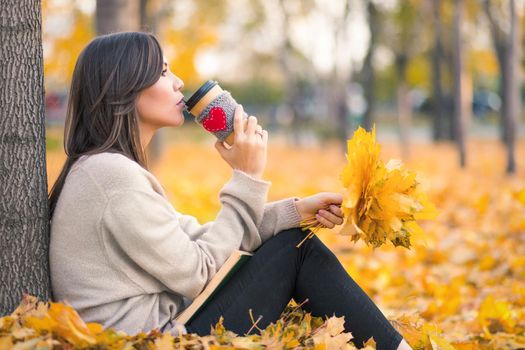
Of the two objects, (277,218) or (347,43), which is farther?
(347,43)

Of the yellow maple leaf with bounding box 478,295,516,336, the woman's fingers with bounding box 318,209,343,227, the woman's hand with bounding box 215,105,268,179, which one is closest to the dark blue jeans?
the woman's fingers with bounding box 318,209,343,227

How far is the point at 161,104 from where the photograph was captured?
2.54 meters

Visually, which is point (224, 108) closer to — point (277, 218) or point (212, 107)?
point (212, 107)

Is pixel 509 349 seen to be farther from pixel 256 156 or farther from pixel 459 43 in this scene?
pixel 459 43

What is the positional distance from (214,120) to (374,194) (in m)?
0.56

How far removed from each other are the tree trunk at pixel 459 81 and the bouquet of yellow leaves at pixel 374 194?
9316 mm

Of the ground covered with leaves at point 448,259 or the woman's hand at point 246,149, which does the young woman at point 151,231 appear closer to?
the woman's hand at point 246,149

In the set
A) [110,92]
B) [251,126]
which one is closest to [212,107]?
[251,126]

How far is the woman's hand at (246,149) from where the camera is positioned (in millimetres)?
2527

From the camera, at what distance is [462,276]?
193 inches

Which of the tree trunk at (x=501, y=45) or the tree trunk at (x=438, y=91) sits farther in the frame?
the tree trunk at (x=438, y=91)

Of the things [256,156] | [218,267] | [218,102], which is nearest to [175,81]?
[218,102]

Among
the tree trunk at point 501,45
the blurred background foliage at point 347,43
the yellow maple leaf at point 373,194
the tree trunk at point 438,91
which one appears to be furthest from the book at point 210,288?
the tree trunk at point 438,91

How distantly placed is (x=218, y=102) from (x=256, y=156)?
0.21m
